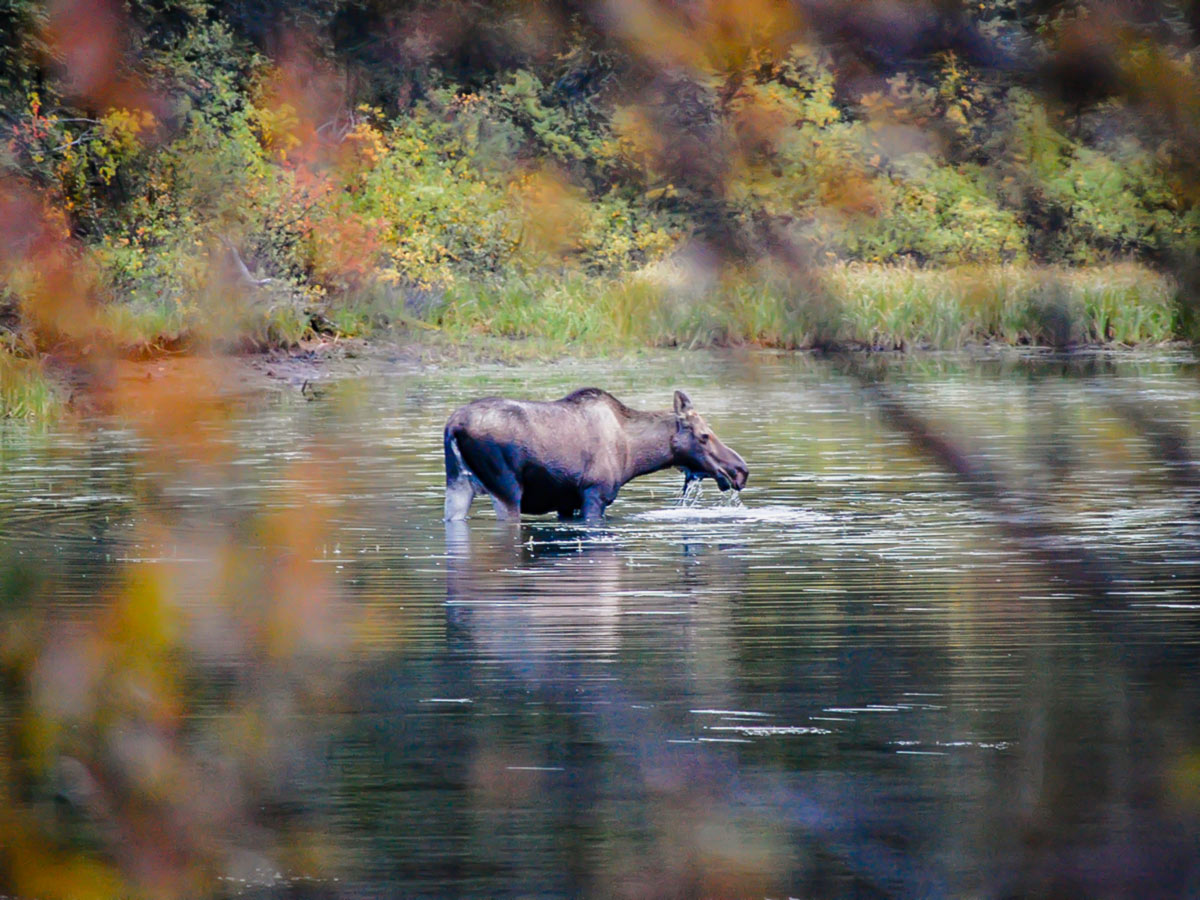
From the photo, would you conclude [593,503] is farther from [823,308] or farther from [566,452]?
[823,308]

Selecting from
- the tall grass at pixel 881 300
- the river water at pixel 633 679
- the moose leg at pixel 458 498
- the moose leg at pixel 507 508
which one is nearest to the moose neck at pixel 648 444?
the river water at pixel 633 679

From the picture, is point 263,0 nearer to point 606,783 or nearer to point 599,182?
point 599,182

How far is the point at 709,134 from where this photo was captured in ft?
6.42

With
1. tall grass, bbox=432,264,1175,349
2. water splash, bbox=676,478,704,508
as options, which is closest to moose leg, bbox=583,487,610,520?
water splash, bbox=676,478,704,508

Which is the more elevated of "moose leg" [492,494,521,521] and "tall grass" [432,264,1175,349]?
"tall grass" [432,264,1175,349]

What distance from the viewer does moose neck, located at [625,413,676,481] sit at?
15328 millimetres

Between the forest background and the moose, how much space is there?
484 inches

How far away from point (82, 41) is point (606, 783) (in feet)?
18.7

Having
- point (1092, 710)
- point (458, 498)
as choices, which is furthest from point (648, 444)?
point (1092, 710)

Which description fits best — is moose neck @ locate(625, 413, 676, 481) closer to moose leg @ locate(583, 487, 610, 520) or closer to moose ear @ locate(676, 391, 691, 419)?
moose ear @ locate(676, 391, 691, 419)

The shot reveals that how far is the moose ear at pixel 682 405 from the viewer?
15.5 m

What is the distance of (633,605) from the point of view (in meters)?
11.6

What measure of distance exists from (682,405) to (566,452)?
110 centimetres

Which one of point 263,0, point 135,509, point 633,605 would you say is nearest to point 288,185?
point 263,0
